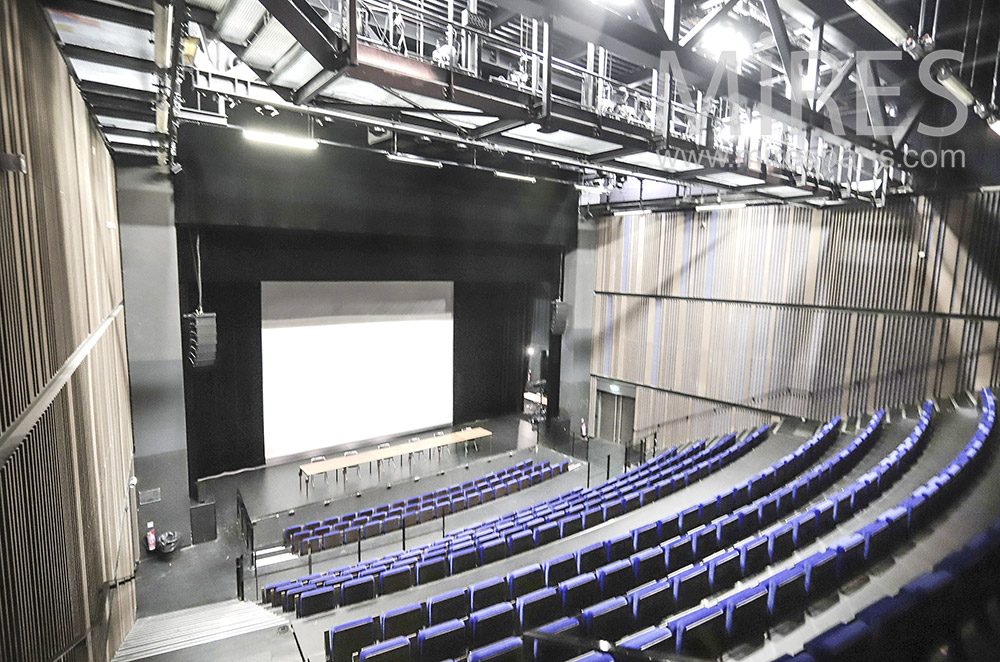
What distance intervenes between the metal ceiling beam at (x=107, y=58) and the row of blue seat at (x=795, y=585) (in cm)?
628

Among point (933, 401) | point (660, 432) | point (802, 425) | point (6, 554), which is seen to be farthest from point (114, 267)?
point (933, 401)

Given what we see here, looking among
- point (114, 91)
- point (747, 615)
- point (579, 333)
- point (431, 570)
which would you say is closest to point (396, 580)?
point (431, 570)

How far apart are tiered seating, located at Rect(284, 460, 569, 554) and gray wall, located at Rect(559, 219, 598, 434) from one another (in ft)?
10.6

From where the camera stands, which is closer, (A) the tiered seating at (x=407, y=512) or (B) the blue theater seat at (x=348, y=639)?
(B) the blue theater seat at (x=348, y=639)

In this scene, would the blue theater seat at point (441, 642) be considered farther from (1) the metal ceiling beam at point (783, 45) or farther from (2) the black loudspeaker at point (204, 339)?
(2) the black loudspeaker at point (204, 339)

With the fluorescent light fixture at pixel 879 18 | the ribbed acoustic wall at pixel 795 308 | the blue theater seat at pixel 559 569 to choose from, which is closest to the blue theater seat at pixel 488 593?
the blue theater seat at pixel 559 569

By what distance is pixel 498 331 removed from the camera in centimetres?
1778

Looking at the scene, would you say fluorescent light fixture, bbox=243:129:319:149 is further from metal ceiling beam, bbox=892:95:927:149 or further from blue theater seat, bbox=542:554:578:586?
metal ceiling beam, bbox=892:95:927:149

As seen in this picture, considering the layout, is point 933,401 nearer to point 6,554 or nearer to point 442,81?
point 442,81

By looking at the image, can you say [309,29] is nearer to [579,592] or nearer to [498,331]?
[579,592]

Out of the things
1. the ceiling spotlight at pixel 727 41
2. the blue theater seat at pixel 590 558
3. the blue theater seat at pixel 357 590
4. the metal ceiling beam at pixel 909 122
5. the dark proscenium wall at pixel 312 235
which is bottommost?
the blue theater seat at pixel 357 590

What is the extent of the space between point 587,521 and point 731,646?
3531mm

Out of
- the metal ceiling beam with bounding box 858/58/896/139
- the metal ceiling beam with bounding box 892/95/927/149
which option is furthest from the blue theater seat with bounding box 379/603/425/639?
the metal ceiling beam with bounding box 892/95/927/149

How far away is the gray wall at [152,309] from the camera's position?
9078 millimetres
